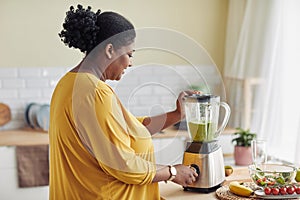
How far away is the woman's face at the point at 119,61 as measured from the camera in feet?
Answer: 6.10

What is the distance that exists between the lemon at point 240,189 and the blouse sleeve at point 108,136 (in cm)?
45

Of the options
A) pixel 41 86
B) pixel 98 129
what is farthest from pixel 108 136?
pixel 41 86

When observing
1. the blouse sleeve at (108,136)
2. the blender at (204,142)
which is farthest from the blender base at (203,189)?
the blouse sleeve at (108,136)

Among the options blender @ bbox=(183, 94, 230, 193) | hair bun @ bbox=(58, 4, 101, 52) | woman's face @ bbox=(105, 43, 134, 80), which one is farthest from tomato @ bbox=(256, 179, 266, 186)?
hair bun @ bbox=(58, 4, 101, 52)

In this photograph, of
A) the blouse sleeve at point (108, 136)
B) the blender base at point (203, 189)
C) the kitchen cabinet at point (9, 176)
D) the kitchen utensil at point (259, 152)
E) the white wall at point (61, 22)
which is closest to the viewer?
the blouse sleeve at point (108, 136)

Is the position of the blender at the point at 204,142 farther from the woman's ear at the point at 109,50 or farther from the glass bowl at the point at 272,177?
the woman's ear at the point at 109,50

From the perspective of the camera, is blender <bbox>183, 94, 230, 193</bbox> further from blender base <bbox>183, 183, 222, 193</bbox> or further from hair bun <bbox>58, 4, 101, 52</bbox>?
hair bun <bbox>58, 4, 101, 52</bbox>

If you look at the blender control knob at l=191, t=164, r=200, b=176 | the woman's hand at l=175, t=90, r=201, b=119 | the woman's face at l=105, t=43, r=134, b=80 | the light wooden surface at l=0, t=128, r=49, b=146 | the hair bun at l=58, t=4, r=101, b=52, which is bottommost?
the light wooden surface at l=0, t=128, r=49, b=146

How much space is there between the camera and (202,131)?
2.11m

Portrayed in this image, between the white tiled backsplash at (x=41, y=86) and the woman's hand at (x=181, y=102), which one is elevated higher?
the woman's hand at (x=181, y=102)

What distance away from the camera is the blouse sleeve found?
1747 mm

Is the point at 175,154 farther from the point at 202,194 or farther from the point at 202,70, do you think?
the point at 202,70

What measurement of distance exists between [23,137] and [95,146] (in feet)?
6.24

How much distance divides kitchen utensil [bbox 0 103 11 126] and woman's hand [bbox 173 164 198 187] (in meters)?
2.15
